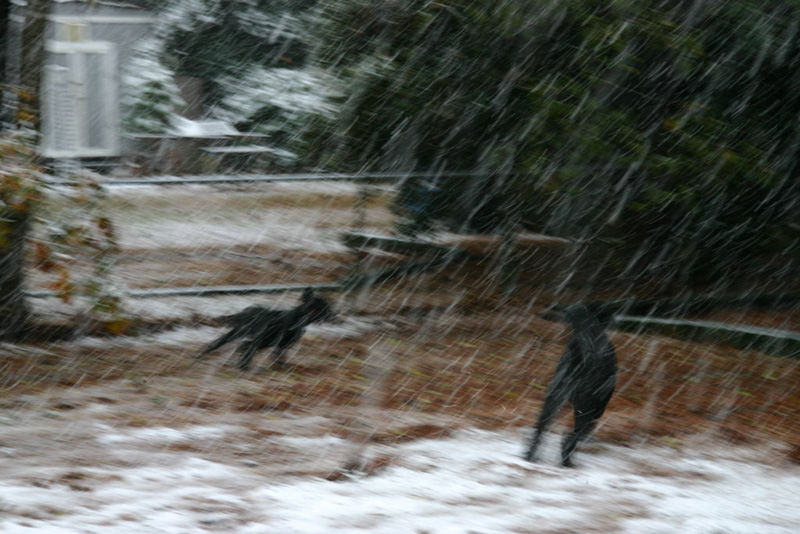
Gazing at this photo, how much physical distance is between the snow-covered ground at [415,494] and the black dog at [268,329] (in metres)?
1.82

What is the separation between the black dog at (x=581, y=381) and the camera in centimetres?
575

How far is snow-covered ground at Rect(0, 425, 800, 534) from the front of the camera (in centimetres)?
452

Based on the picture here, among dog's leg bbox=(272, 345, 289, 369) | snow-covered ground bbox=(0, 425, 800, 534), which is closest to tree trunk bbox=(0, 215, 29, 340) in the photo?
dog's leg bbox=(272, 345, 289, 369)

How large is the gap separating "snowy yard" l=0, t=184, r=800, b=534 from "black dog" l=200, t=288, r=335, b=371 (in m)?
0.20

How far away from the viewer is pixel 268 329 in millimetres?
7945

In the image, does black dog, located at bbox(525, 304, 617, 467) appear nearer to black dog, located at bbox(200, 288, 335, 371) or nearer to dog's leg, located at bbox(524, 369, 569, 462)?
dog's leg, located at bbox(524, 369, 569, 462)

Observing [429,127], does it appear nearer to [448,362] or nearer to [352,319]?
[352,319]

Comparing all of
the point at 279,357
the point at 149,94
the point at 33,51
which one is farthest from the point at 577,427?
the point at 149,94

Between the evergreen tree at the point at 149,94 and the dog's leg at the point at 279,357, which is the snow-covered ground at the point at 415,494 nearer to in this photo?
the dog's leg at the point at 279,357

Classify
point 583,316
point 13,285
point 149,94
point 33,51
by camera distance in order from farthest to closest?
point 149,94 → point 33,51 → point 13,285 → point 583,316

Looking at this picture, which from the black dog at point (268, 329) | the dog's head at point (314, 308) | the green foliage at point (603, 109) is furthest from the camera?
the green foliage at point (603, 109)

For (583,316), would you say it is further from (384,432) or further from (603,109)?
(603,109)

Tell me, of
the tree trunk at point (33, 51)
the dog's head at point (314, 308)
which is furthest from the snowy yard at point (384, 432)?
the tree trunk at point (33, 51)

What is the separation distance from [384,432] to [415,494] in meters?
1.33
